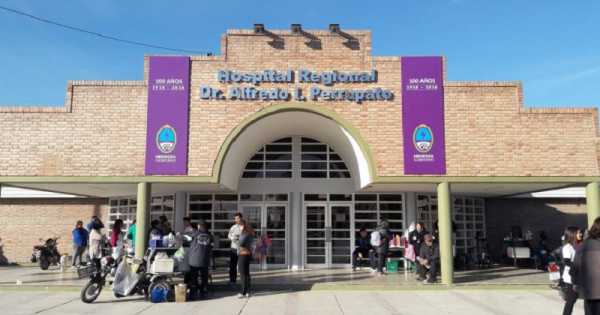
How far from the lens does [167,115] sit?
1270cm

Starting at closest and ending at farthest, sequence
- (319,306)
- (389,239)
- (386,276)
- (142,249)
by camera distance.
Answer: (319,306) < (142,249) < (386,276) < (389,239)

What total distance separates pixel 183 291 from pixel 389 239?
7207mm

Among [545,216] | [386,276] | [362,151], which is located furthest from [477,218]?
[362,151]

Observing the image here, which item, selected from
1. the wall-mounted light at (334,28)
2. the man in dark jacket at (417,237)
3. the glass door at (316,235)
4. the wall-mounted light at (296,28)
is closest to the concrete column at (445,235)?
the man in dark jacket at (417,237)

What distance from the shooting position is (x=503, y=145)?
Result: 501 inches

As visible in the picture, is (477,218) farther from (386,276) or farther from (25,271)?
(25,271)

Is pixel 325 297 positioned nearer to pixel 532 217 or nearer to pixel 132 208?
pixel 132 208

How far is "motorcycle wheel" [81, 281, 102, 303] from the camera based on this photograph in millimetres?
10203

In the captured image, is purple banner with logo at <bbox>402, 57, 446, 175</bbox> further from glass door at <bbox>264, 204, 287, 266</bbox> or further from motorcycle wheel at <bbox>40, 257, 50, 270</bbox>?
motorcycle wheel at <bbox>40, 257, 50, 270</bbox>

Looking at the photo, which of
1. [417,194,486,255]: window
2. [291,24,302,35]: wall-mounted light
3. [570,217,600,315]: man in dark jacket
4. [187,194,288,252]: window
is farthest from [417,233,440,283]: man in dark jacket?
[291,24,302,35]: wall-mounted light

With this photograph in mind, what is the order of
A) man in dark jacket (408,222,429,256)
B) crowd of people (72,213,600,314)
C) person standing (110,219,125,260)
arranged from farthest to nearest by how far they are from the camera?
man in dark jacket (408,222,429,256), person standing (110,219,125,260), crowd of people (72,213,600,314)

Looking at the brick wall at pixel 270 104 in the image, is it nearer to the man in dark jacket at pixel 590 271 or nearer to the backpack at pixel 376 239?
the backpack at pixel 376 239

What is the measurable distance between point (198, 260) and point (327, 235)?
6.44 meters

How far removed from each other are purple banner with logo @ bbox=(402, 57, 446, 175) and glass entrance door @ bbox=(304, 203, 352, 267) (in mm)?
4405
